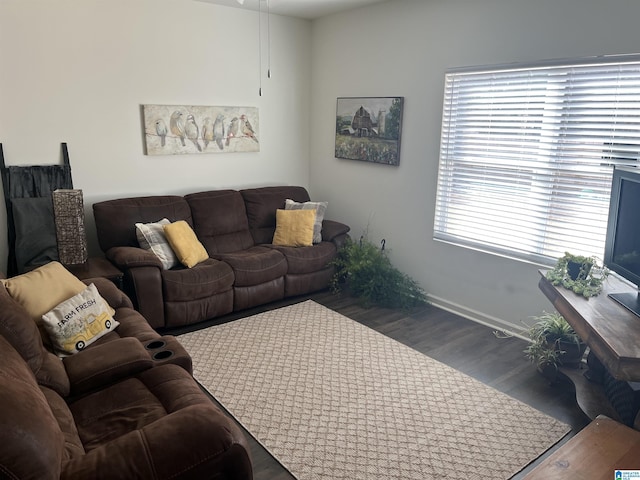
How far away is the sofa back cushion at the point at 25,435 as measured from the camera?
4.30 feet

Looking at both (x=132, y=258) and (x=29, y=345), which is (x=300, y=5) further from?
(x=29, y=345)

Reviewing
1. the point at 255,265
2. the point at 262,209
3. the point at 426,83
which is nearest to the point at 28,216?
the point at 255,265

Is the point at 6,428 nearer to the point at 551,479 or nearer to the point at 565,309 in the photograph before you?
the point at 551,479

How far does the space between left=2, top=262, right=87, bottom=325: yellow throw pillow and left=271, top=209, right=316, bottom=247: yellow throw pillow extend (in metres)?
2.19

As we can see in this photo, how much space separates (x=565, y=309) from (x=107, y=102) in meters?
3.92

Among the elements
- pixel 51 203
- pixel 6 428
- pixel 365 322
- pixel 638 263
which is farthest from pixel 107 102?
pixel 638 263

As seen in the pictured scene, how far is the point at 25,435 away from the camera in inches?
53.4

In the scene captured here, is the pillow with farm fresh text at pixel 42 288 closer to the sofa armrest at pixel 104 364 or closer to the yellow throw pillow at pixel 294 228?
the sofa armrest at pixel 104 364

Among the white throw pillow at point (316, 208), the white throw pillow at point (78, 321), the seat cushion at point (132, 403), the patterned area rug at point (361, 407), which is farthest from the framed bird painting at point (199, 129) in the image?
the seat cushion at point (132, 403)

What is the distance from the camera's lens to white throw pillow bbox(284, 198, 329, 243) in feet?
16.0

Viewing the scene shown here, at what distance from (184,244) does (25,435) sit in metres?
2.77

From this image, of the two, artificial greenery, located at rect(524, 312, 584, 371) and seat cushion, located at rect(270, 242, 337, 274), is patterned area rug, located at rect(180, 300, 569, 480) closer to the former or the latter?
artificial greenery, located at rect(524, 312, 584, 371)

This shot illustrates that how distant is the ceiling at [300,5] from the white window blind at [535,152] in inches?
51.1

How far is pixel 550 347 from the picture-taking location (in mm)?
3139
